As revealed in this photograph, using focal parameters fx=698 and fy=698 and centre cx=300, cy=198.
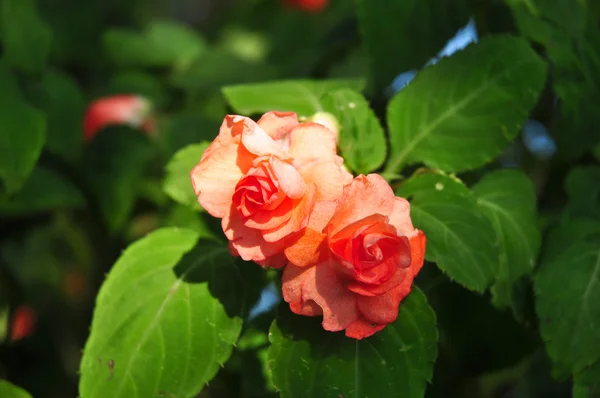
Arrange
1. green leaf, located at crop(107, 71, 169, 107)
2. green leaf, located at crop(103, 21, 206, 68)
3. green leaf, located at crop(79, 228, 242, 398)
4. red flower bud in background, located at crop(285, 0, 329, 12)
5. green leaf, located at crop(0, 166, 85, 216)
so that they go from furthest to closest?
red flower bud in background, located at crop(285, 0, 329, 12) < green leaf, located at crop(103, 21, 206, 68) < green leaf, located at crop(107, 71, 169, 107) < green leaf, located at crop(0, 166, 85, 216) < green leaf, located at crop(79, 228, 242, 398)

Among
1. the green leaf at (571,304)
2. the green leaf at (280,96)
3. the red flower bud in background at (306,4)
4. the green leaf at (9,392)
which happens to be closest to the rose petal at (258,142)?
the green leaf at (280,96)

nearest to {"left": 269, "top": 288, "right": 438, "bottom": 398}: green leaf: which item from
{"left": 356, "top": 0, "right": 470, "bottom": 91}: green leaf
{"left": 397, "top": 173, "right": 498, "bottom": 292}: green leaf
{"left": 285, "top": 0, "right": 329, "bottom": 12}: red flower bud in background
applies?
{"left": 397, "top": 173, "right": 498, "bottom": 292}: green leaf

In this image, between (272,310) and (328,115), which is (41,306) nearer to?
(272,310)

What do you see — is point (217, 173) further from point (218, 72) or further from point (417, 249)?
point (218, 72)

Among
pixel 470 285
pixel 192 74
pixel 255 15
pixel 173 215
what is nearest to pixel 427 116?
pixel 470 285

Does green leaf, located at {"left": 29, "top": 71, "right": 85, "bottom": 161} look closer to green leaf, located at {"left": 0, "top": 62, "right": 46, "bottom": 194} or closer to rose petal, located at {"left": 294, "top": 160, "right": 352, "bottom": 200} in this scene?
green leaf, located at {"left": 0, "top": 62, "right": 46, "bottom": 194}

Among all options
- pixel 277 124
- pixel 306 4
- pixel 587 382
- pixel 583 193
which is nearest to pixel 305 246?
pixel 277 124
